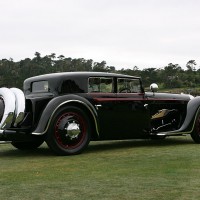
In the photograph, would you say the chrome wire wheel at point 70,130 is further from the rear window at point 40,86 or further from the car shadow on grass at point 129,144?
the rear window at point 40,86

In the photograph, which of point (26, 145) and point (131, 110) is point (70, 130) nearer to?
point (131, 110)

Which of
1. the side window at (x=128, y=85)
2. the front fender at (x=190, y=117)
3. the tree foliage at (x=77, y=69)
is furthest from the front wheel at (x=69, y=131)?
the tree foliage at (x=77, y=69)

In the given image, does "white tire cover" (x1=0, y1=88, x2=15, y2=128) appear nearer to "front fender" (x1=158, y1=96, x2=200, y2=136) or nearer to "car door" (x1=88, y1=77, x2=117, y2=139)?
"car door" (x1=88, y1=77, x2=117, y2=139)

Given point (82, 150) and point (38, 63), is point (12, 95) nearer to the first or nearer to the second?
point (82, 150)

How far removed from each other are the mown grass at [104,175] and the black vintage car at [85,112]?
404mm

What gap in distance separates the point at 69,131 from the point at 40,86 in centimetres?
140

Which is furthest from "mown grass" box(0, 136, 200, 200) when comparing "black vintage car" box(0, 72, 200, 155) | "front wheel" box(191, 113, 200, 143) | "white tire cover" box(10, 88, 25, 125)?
"front wheel" box(191, 113, 200, 143)

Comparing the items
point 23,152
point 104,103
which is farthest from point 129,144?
point 23,152

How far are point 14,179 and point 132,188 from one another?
1.65 m

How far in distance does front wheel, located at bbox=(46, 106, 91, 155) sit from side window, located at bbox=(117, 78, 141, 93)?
1275 millimetres

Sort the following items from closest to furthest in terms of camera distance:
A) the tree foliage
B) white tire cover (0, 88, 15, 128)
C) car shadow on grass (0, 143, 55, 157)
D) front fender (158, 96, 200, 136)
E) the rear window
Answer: white tire cover (0, 88, 15, 128) → car shadow on grass (0, 143, 55, 157) → the rear window → front fender (158, 96, 200, 136) → the tree foliage

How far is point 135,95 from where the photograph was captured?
927 cm

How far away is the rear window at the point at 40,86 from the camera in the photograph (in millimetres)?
8617

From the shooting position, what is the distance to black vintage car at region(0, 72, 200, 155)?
7867 mm
